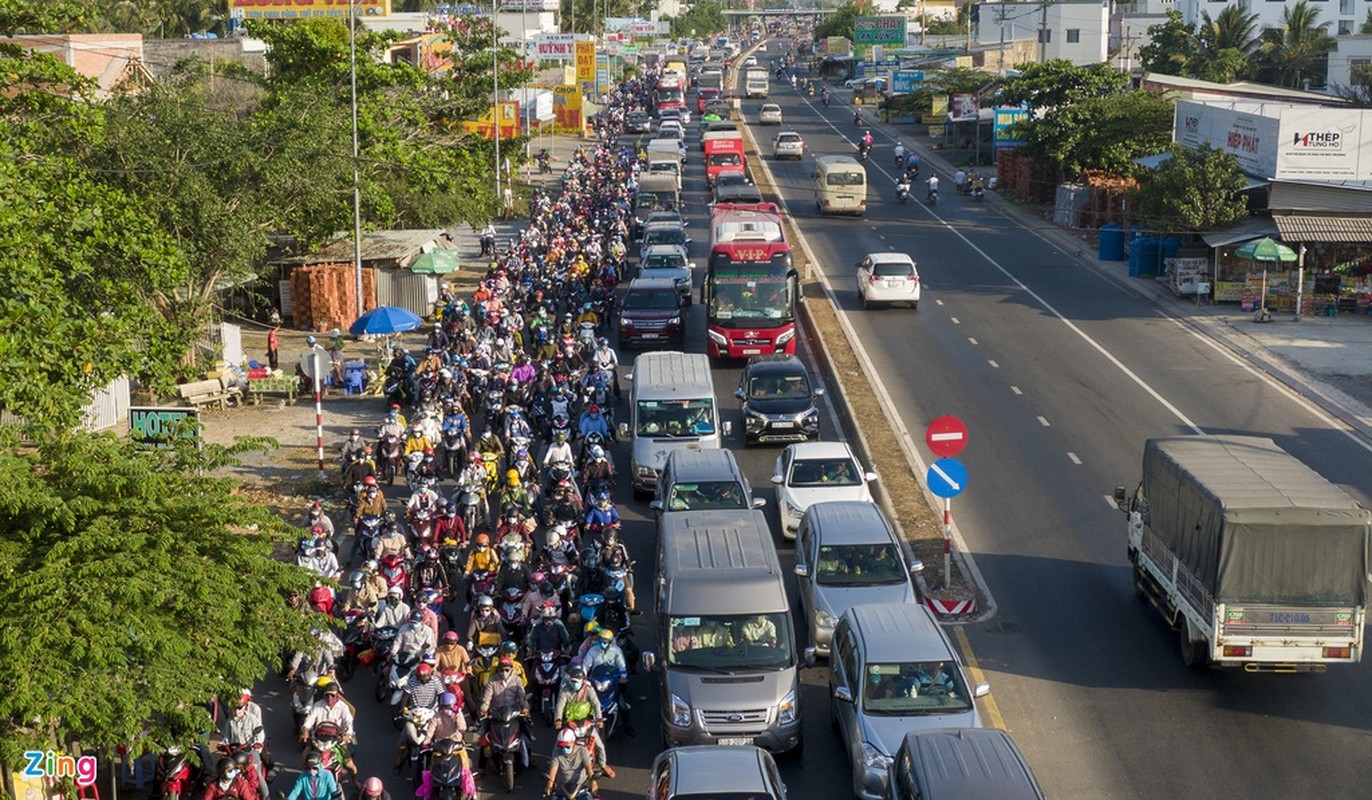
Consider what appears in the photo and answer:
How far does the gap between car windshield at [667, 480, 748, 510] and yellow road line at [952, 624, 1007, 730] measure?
149 inches

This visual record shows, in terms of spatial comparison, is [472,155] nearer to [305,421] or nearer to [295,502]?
[305,421]

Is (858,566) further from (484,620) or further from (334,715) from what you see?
(334,715)

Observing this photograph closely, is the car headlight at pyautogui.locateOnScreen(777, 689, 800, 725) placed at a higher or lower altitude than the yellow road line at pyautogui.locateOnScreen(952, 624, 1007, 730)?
higher

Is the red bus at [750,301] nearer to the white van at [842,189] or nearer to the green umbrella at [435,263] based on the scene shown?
the green umbrella at [435,263]

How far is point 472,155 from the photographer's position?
55.1 meters

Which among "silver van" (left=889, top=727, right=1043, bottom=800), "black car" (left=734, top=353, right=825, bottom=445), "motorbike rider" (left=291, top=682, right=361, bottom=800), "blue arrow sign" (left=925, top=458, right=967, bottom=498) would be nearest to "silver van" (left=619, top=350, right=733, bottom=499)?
"black car" (left=734, top=353, right=825, bottom=445)

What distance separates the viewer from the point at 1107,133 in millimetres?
59500

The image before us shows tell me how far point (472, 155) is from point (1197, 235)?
2357cm

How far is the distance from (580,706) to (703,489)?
291 inches

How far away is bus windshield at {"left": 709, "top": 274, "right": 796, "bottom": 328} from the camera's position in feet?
117

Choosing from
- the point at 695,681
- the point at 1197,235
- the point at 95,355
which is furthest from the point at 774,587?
the point at 1197,235

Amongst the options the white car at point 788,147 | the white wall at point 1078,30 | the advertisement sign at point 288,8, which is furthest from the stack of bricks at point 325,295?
the white wall at point 1078,30

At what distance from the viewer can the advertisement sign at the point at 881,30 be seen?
450 ft

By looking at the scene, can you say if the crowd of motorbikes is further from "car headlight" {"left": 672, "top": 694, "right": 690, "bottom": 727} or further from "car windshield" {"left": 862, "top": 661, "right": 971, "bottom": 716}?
"car windshield" {"left": 862, "top": 661, "right": 971, "bottom": 716}
